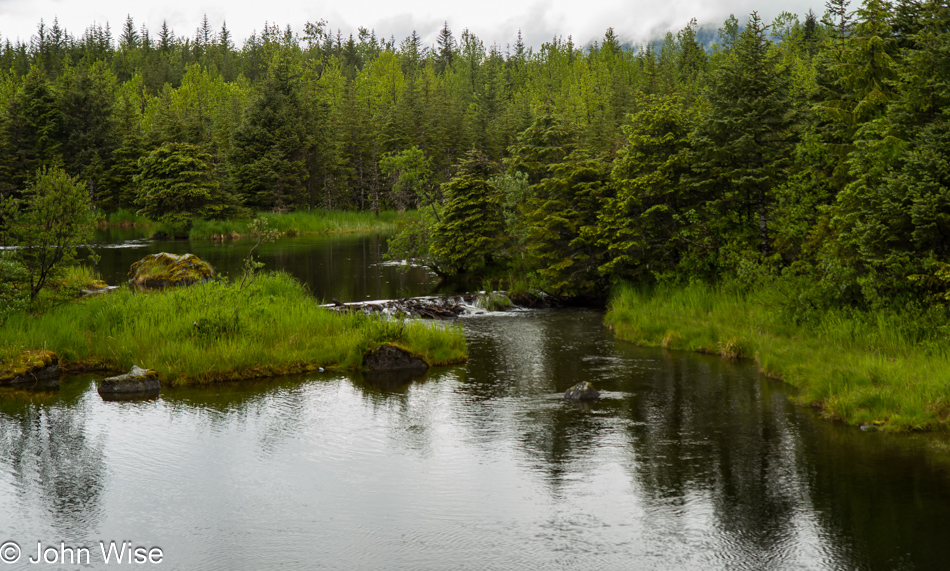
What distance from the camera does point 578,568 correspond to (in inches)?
361

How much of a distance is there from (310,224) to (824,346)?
63.4 meters

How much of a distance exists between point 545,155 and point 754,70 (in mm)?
11128

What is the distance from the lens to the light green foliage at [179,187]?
219 ft

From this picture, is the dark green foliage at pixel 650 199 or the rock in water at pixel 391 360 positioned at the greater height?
the dark green foliage at pixel 650 199

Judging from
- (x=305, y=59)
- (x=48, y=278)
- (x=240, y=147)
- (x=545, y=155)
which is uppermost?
(x=305, y=59)

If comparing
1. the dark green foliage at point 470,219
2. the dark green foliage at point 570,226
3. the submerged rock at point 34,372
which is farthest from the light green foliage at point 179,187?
the submerged rock at point 34,372

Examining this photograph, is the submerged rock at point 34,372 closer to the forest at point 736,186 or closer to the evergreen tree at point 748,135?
the forest at point 736,186

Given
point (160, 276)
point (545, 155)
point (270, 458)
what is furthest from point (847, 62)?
point (160, 276)

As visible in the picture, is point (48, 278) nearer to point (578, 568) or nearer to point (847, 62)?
point (578, 568)

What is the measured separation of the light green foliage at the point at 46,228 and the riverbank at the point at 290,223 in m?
42.3

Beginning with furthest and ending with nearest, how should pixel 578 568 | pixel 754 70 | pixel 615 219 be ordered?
pixel 615 219, pixel 754 70, pixel 578 568

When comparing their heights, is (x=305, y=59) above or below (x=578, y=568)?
above

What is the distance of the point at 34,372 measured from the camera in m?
18.0

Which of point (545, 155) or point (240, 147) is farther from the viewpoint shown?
point (240, 147)
